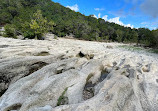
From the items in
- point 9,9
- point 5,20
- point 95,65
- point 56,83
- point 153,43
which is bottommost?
point 56,83

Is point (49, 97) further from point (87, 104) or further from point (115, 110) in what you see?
point (115, 110)

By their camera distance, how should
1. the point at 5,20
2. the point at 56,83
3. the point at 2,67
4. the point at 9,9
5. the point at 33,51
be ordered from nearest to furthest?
1. the point at 56,83
2. the point at 2,67
3. the point at 33,51
4. the point at 5,20
5. the point at 9,9

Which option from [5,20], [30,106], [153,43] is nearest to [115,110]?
[30,106]

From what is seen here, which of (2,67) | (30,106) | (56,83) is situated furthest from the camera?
(2,67)

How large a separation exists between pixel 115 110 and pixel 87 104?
715 millimetres

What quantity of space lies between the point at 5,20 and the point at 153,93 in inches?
2310

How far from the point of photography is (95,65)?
15.9ft

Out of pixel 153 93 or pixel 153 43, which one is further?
pixel 153 43

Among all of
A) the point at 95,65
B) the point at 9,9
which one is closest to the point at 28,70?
the point at 95,65

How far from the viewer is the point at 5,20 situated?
1587 inches

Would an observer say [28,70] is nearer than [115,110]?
No

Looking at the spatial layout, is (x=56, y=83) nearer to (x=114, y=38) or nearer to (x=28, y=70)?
(x=28, y=70)

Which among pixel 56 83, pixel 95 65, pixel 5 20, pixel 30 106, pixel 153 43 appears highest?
pixel 5 20

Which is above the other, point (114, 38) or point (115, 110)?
point (114, 38)
